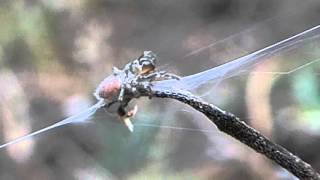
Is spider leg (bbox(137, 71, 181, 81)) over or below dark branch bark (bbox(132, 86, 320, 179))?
over

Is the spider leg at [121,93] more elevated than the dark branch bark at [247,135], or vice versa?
the spider leg at [121,93]

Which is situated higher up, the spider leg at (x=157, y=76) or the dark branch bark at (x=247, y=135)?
the spider leg at (x=157, y=76)

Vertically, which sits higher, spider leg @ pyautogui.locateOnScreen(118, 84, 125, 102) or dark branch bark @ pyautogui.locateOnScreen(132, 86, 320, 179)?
spider leg @ pyautogui.locateOnScreen(118, 84, 125, 102)

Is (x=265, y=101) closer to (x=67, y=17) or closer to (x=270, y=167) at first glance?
(x=270, y=167)

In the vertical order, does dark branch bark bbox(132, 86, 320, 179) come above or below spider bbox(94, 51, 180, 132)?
below

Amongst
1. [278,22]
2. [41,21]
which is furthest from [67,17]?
[278,22]
